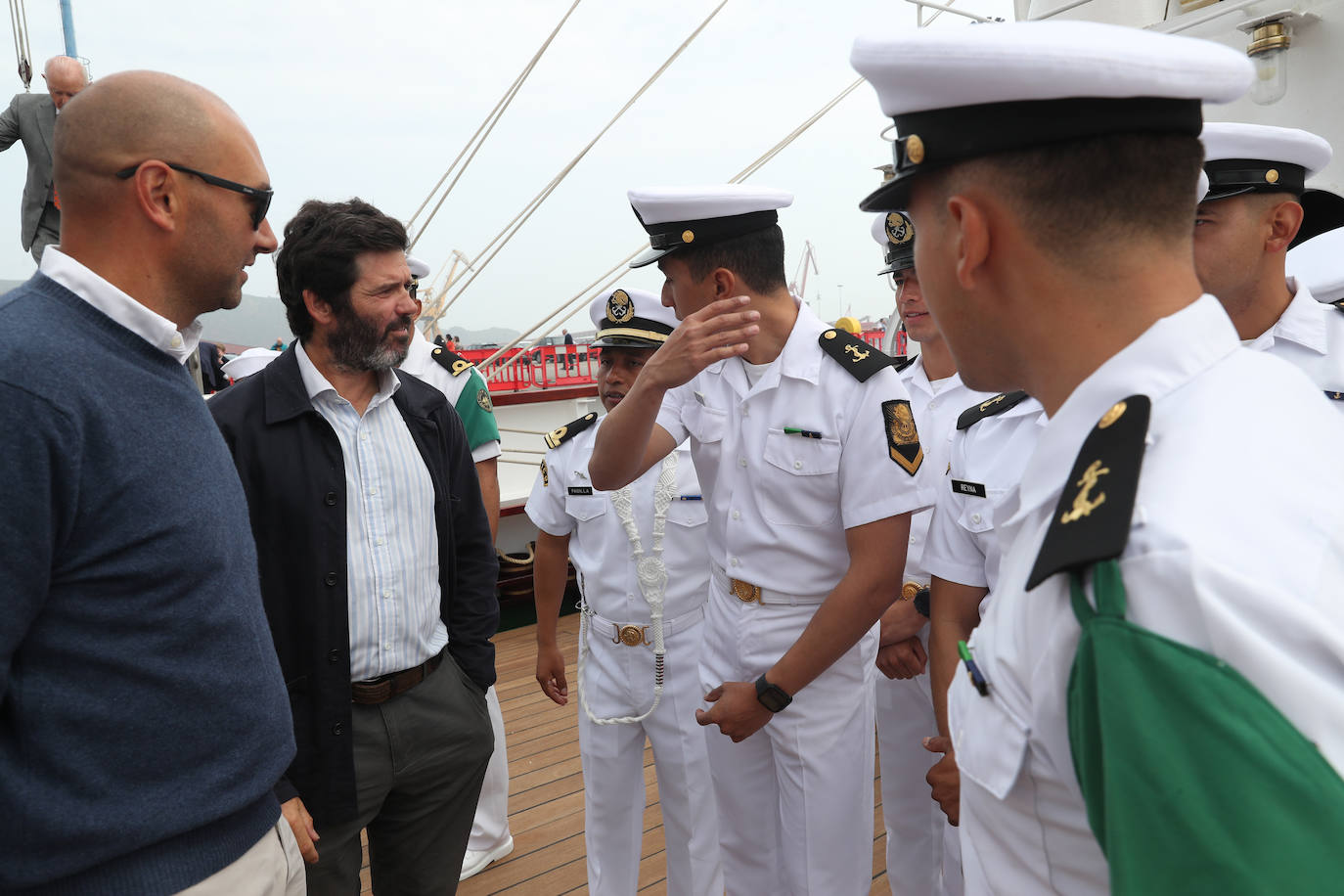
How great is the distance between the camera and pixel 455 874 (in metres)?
2.14

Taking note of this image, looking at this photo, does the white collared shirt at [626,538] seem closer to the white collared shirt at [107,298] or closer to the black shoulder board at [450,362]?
the black shoulder board at [450,362]

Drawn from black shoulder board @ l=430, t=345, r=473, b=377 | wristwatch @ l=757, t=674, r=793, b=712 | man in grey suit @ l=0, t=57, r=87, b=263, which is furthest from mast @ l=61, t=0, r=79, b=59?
wristwatch @ l=757, t=674, r=793, b=712

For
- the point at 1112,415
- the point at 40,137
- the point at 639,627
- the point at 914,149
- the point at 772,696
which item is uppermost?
the point at 40,137

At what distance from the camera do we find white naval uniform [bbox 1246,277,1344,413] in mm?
1768

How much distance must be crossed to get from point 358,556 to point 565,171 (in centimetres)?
343

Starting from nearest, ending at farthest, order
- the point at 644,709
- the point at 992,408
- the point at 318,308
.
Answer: the point at 992,408
the point at 318,308
the point at 644,709

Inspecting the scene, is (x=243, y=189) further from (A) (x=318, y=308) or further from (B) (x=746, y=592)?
(B) (x=746, y=592)

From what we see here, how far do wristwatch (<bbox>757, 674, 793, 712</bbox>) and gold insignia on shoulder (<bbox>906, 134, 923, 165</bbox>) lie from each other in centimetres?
131

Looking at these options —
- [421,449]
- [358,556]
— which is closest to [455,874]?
[358,556]

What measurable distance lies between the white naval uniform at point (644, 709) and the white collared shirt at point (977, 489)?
2.80 feet

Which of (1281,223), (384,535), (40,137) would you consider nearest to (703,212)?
(384,535)

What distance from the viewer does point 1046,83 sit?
700mm

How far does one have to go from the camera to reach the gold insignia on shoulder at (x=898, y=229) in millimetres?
3127

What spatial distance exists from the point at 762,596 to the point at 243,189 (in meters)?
1.33
